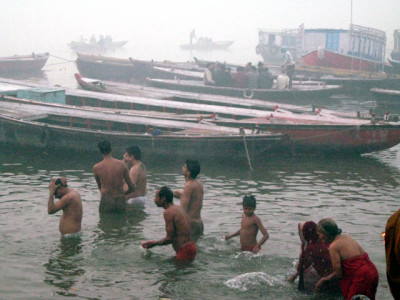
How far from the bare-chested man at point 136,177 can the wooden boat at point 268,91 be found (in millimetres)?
14616

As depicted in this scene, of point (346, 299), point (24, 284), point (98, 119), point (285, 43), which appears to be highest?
point (285, 43)

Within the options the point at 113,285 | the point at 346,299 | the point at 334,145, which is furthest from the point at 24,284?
the point at 334,145

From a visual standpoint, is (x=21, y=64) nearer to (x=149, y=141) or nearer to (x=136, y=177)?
(x=149, y=141)

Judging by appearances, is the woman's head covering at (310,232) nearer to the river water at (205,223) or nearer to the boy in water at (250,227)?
the river water at (205,223)

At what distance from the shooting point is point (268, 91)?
25.6 metres

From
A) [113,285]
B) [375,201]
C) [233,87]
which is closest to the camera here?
[113,285]

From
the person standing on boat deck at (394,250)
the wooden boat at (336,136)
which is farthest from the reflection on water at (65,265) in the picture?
the wooden boat at (336,136)

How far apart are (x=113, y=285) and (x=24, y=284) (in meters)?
1.15

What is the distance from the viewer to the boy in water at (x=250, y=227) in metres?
7.63

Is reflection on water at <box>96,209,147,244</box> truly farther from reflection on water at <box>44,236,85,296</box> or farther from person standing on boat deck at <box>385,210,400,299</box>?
person standing on boat deck at <box>385,210,400,299</box>

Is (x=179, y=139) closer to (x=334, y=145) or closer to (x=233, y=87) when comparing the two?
(x=334, y=145)

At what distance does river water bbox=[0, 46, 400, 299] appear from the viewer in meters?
7.20

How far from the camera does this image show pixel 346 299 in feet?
19.1

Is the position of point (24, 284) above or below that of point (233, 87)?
below
